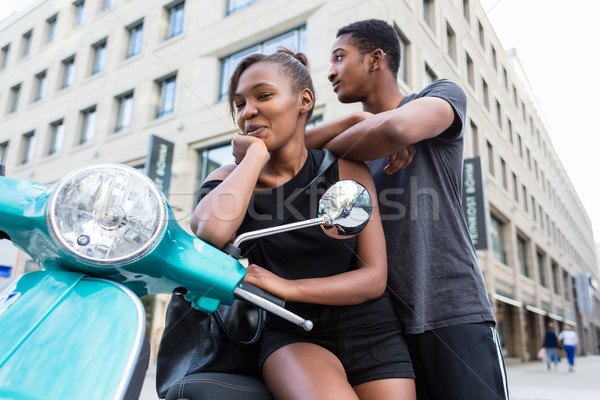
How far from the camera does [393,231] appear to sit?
5.30 feet

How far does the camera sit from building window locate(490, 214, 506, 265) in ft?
61.7

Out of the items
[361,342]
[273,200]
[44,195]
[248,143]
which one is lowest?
[361,342]

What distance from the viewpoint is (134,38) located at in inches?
657

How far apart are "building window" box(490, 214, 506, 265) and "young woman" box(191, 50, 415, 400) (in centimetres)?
1848

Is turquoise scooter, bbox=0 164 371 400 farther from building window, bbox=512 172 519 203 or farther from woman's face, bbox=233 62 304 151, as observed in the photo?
building window, bbox=512 172 519 203

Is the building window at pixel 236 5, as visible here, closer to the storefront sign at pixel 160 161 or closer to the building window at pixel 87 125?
the storefront sign at pixel 160 161

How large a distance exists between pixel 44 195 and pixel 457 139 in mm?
1388

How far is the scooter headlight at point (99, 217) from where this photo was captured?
92 cm

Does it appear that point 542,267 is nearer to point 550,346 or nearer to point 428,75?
point 550,346

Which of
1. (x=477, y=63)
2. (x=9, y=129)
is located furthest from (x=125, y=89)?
(x=477, y=63)

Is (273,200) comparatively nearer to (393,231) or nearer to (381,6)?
(393,231)

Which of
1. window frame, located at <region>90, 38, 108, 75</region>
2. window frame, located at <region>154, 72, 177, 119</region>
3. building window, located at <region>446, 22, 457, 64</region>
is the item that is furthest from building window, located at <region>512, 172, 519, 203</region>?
window frame, located at <region>90, 38, 108, 75</region>

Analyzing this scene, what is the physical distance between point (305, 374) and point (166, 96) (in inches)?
583

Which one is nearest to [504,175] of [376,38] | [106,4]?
[106,4]
